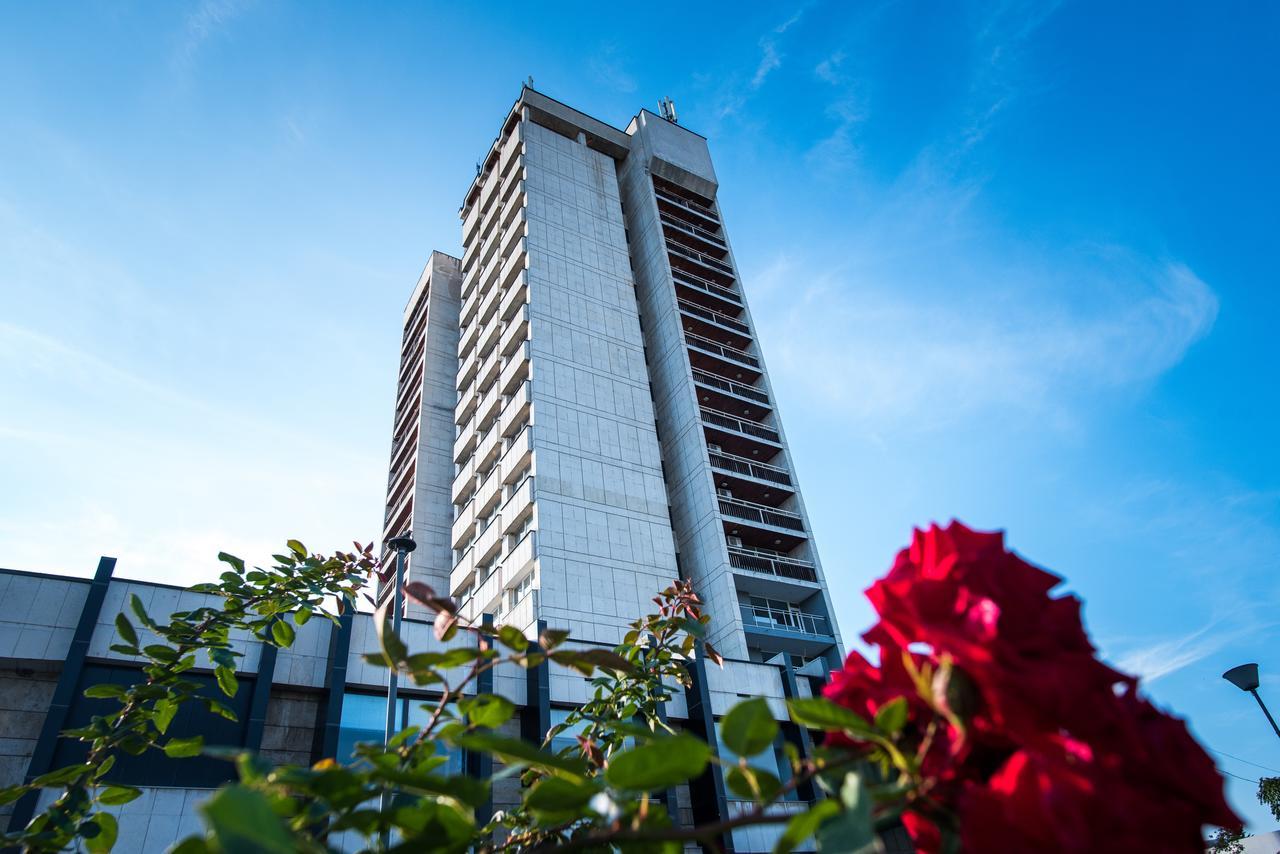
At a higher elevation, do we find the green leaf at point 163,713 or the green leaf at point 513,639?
the green leaf at point 163,713

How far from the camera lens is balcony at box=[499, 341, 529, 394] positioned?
3284 cm

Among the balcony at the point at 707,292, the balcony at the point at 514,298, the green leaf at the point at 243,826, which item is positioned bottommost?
the green leaf at the point at 243,826

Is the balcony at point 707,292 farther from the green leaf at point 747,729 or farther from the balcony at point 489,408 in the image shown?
the green leaf at point 747,729

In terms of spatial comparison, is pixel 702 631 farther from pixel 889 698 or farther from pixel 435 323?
pixel 435 323

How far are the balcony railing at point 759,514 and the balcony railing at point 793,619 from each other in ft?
12.3

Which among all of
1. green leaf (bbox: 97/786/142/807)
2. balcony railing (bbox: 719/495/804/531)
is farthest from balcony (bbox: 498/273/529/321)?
green leaf (bbox: 97/786/142/807)

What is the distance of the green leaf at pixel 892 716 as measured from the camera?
0.87 metres

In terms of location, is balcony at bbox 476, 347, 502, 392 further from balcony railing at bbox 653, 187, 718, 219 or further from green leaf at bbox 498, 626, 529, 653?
green leaf at bbox 498, 626, 529, 653

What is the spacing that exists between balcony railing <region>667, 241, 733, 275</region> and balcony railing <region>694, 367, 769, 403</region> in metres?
7.97

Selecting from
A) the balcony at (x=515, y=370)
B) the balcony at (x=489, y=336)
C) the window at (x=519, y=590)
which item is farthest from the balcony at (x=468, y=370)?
the window at (x=519, y=590)

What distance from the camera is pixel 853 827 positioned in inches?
28.3

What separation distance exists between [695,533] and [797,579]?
4762 millimetres

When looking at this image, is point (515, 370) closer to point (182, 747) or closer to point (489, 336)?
point (489, 336)

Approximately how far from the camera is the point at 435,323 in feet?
159
